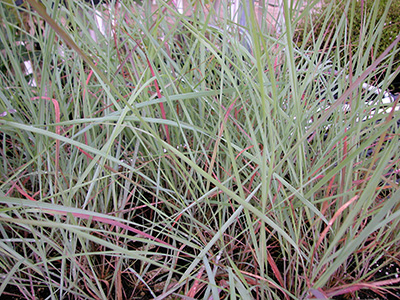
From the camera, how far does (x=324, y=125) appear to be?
18.4 inches

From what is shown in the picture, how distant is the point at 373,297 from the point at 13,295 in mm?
460

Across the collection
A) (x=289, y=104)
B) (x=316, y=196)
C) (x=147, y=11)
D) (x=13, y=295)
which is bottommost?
(x=13, y=295)

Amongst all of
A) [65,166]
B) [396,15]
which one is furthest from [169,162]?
[396,15]

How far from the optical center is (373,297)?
35cm

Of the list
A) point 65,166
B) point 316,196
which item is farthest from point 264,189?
point 65,166

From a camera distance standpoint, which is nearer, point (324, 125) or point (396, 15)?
point (324, 125)

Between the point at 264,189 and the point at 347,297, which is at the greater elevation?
the point at 264,189

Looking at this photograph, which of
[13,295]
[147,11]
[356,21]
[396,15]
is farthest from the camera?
[356,21]

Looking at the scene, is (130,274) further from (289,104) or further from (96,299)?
→ (289,104)

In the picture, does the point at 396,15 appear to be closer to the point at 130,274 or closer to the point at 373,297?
the point at 373,297

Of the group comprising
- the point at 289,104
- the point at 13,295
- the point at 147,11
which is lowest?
the point at 13,295

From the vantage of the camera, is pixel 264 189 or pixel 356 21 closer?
pixel 264 189

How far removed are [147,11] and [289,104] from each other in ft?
1.05

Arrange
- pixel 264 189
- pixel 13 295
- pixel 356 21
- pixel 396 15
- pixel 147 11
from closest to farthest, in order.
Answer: pixel 264 189
pixel 13 295
pixel 147 11
pixel 396 15
pixel 356 21
